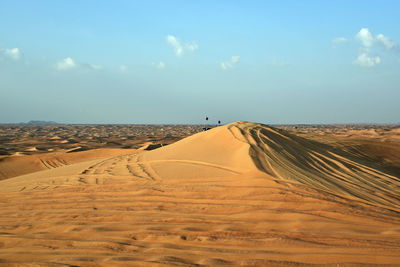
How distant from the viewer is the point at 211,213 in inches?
153

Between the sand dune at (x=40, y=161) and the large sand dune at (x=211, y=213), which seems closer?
the large sand dune at (x=211, y=213)

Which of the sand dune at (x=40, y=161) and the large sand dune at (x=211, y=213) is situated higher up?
the large sand dune at (x=211, y=213)

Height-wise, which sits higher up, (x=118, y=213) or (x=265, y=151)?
(x=265, y=151)

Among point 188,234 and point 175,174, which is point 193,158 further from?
point 188,234

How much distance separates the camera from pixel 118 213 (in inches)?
159

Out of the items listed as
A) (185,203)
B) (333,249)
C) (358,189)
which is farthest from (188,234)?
(358,189)

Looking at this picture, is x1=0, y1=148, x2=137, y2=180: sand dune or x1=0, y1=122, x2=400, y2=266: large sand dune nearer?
x1=0, y1=122, x2=400, y2=266: large sand dune

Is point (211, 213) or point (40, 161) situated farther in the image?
point (40, 161)

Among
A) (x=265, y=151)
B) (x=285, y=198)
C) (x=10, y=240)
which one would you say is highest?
(x=265, y=151)

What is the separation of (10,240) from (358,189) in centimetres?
492

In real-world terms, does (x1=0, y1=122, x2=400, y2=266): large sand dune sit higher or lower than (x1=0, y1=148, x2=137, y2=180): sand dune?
higher

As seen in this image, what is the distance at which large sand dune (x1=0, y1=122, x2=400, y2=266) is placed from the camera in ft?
9.01

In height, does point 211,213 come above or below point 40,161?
above

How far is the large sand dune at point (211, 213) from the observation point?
2.75 meters
